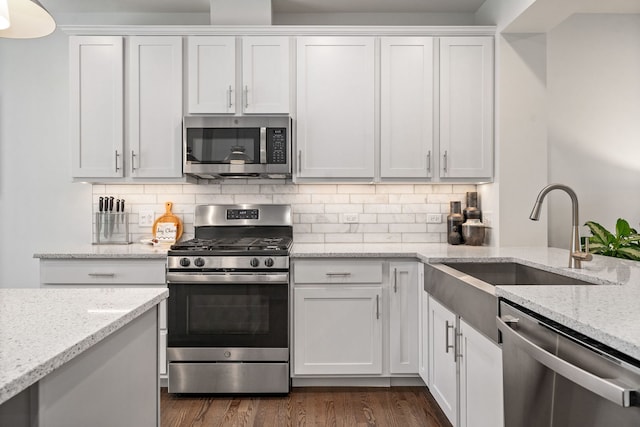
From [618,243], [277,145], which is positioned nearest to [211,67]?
[277,145]

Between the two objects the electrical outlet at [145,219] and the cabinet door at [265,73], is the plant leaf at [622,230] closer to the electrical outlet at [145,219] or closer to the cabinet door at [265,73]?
the cabinet door at [265,73]

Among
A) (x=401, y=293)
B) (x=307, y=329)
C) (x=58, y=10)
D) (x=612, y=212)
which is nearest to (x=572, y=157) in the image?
(x=612, y=212)

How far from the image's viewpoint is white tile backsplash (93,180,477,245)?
11.1 ft

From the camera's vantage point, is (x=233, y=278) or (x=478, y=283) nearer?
(x=478, y=283)

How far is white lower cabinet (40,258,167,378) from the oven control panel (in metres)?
0.19

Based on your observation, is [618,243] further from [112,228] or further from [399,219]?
[112,228]

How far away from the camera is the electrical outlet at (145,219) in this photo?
3.36 metres

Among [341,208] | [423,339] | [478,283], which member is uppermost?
[341,208]

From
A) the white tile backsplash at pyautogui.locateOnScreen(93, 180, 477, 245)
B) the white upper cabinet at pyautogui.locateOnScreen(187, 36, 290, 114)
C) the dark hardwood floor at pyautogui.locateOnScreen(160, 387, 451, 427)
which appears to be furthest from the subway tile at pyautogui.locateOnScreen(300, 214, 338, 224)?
the dark hardwood floor at pyautogui.locateOnScreen(160, 387, 451, 427)

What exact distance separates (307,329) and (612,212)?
2425 mm

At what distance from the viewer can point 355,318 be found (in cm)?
280

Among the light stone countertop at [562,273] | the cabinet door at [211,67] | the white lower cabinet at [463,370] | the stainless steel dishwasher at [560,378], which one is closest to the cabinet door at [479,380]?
the white lower cabinet at [463,370]

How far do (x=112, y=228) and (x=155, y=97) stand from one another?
1026mm

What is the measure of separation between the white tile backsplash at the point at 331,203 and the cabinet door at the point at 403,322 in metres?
0.58
